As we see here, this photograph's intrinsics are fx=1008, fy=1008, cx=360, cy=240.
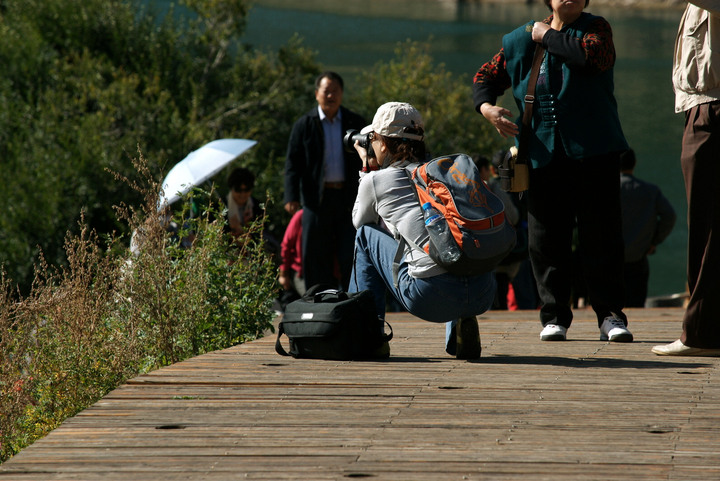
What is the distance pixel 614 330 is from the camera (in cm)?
505

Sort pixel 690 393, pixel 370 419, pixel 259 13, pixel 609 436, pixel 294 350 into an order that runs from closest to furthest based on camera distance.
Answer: pixel 609 436 < pixel 370 419 < pixel 690 393 < pixel 294 350 < pixel 259 13

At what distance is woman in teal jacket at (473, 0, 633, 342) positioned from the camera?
4.84 m

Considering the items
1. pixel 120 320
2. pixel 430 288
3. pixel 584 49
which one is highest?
pixel 584 49

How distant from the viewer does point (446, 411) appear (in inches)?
141

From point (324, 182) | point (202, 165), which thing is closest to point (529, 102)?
point (324, 182)

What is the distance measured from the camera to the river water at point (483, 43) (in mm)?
38562

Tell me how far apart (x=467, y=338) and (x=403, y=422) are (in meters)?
1.18

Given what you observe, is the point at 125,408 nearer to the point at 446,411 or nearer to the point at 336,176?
the point at 446,411

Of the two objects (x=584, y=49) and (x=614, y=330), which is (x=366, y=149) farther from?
(x=614, y=330)

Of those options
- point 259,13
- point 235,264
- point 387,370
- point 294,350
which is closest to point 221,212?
point 235,264

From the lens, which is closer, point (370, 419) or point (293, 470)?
point (293, 470)

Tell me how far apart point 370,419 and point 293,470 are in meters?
0.61

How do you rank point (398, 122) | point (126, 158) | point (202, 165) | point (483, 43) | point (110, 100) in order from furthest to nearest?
1. point (483, 43)
2. point (110, 100)
3. point (126, 158)
4. point (202, 165)
5. point (398, 122)

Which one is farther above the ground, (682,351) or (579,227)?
(579,227)
